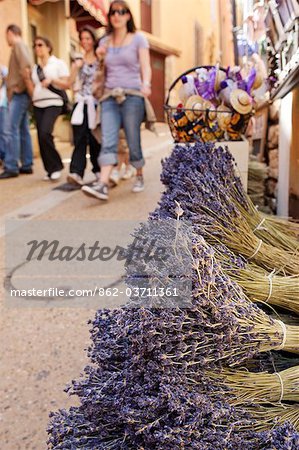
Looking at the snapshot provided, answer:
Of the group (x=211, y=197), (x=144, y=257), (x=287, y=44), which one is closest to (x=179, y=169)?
(x=211, y=197)

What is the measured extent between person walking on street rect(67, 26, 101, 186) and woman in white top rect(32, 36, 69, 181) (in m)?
0.42

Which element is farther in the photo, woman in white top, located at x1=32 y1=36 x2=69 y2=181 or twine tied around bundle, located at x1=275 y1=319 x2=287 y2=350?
woman in white top, located at x1=32 y1=36 x2=69 y2=181

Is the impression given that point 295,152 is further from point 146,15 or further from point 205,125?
point 146,15

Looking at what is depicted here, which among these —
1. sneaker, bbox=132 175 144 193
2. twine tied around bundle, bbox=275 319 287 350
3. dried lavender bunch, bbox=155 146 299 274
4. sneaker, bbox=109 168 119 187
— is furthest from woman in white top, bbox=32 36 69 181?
twine tied around bundle, bbox=275 319 287 350

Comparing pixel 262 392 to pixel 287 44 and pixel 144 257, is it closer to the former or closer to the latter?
pixel 144 257

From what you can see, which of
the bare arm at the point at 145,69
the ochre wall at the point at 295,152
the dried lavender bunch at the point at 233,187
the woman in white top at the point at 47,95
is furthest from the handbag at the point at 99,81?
the dried lavender bunch at the point at 233,187

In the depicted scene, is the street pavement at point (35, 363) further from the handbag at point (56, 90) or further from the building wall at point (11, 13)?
the building wall at point (11, 13)

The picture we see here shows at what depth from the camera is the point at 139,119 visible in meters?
4.43

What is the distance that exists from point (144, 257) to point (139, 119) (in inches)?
138

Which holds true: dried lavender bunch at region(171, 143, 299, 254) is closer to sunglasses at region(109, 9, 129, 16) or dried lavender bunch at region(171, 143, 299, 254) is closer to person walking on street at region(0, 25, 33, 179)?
sunglasses at region(109, 9, 129, 16)

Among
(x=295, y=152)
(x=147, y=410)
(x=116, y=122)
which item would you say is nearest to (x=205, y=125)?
(x=295, y=152)

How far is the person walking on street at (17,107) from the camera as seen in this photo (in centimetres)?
564

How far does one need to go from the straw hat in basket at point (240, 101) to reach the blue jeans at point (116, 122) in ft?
5.87

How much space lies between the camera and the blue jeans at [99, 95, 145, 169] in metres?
4.30
